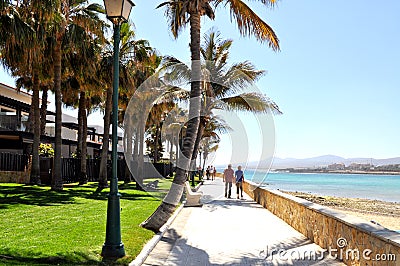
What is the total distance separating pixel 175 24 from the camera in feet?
45.1

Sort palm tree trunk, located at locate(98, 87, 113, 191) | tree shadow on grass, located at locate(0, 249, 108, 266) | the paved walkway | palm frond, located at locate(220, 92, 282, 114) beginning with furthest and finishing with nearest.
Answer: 1. palm tree trunk, located at locate(98, 87, 113, 191)
2. palm frond, located at locate(220, 92, 282, 114)
3. the paved walkway
4. tree shadow on grass, located at locate(0, 249, 108, 266)

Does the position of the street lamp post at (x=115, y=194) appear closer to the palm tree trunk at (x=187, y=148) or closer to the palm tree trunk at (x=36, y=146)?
the palm tree trunk at (x=187, y=148)

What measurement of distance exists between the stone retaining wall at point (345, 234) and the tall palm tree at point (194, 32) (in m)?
3.16

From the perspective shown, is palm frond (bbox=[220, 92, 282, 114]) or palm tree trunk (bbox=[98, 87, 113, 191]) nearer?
palm frond (bbox=[220, 92, 282, 114])

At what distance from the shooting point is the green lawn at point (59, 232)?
7441mm

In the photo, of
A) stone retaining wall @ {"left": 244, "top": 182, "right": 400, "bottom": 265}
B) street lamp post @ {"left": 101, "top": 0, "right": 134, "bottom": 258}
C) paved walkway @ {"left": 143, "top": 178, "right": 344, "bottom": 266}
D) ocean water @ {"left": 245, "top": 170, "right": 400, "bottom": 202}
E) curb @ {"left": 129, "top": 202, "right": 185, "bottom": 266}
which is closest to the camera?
stone retaining wall @ {"left": 244, "top": 182, "right": 400, "bottom": 265}

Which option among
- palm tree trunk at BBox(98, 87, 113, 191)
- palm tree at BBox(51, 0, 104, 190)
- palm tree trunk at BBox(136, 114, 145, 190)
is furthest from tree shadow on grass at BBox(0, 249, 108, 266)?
palm tree trunk at BBox(136, 114, 145, 190)

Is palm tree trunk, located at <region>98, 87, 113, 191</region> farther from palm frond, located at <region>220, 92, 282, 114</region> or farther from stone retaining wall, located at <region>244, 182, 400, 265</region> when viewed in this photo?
stone retaining wall, located at <region>244, 182, 400, 265</region>

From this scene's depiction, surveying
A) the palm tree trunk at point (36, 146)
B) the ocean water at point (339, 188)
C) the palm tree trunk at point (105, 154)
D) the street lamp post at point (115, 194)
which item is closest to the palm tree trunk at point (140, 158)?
the palm tree trunk at point (105, 154)

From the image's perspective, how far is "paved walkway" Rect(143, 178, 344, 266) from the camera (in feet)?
26.6

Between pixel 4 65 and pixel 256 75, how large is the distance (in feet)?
42.1

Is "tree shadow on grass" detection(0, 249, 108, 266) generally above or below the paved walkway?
above

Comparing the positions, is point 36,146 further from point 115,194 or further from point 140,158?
point 115,194

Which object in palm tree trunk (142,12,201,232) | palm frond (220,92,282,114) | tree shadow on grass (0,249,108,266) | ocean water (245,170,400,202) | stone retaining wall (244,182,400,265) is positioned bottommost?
ocean water (245,170,400,202)
